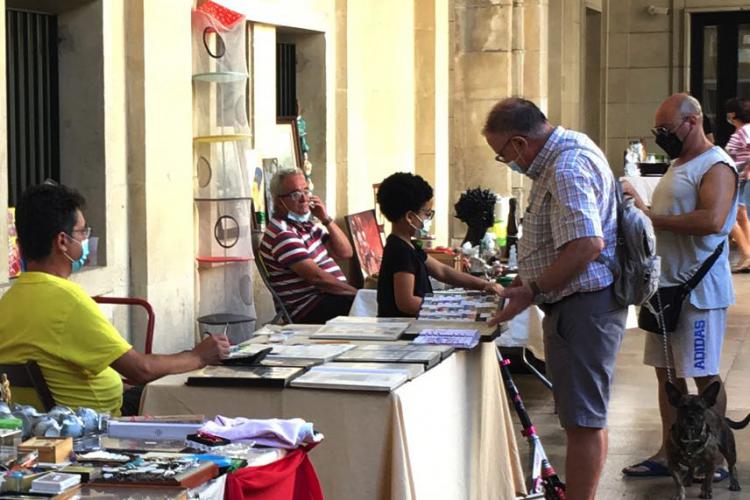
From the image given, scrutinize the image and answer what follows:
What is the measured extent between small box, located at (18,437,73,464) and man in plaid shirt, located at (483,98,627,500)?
Result: 202 cm

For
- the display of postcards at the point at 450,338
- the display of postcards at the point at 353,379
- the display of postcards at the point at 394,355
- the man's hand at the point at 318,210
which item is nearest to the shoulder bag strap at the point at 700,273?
the display of postcards at the point at 450,338

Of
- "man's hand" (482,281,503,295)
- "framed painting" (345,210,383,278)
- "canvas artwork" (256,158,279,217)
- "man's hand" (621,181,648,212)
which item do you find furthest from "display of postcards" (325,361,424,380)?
"framed painting" (345,210,383,278)

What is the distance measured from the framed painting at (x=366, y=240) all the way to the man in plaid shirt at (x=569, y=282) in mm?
4610

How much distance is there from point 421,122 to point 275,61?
232cm

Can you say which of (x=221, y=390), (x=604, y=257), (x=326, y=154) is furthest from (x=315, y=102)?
(x=221, y=390)

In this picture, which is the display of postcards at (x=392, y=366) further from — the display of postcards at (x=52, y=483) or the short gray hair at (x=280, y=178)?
the short gray hair at (x=280, y=178)

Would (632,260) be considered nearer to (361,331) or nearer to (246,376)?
(361,331)

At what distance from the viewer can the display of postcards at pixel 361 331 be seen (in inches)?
203

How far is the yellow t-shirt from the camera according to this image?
14.3 feet

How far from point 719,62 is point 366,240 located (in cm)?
1263

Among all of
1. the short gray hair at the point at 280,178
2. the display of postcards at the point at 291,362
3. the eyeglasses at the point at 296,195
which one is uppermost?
the short gray hair at the point at 280,178

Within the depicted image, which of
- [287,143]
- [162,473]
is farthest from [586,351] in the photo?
[287,143]

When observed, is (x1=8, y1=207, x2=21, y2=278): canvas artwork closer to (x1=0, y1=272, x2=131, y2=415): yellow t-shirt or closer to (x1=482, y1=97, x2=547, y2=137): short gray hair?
(x1=0, y1=272, x2=131, y2=415): yellow t-shirt

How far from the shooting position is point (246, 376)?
4.29 metres
